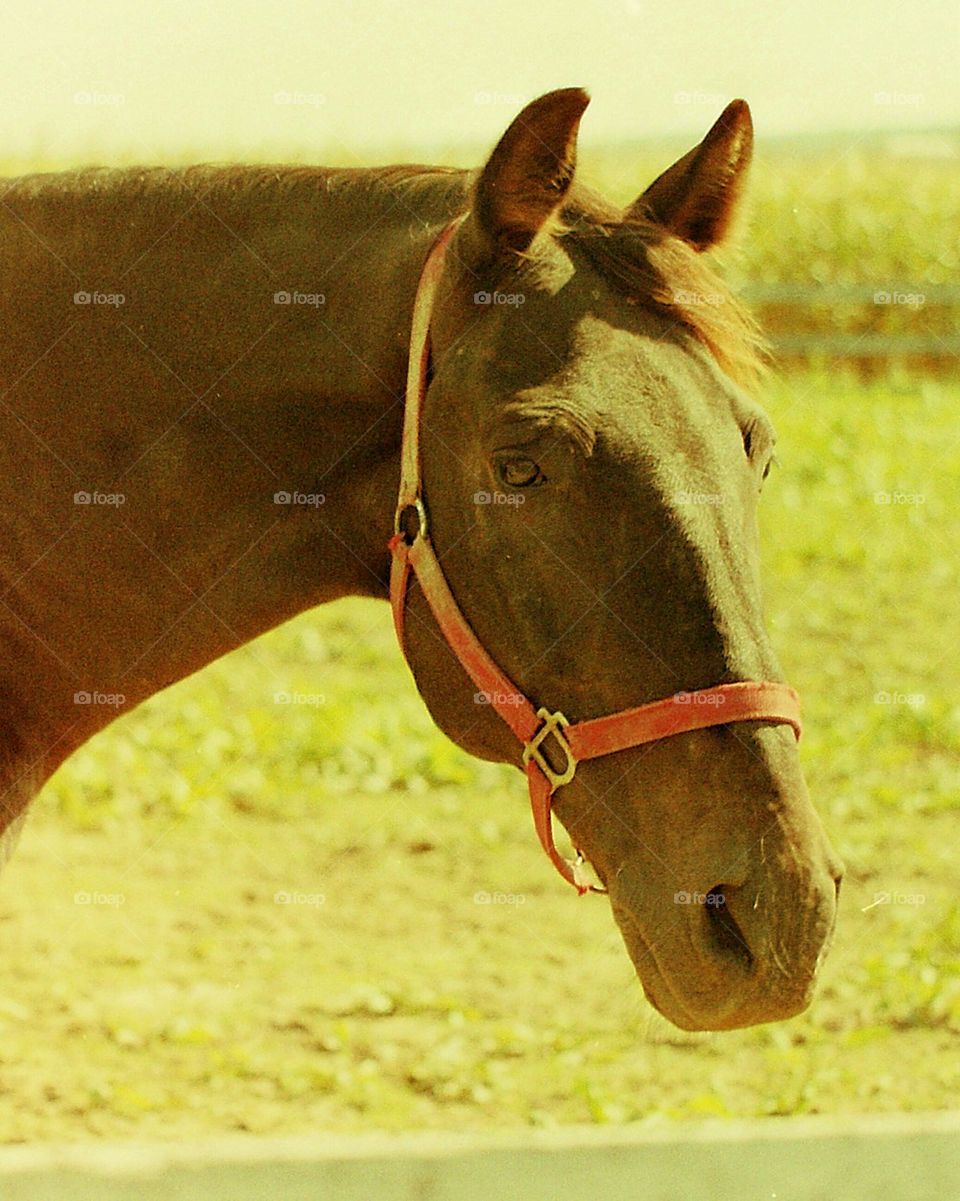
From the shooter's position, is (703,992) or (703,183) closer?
(703,992)

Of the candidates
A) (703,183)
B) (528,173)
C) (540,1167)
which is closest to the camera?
(528,173)

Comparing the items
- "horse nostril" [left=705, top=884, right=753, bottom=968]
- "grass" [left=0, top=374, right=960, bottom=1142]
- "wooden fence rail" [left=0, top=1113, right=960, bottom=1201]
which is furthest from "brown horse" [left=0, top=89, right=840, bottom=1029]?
"wooden fence rail" [left=0, top=1113, right=960, bottom=1201]

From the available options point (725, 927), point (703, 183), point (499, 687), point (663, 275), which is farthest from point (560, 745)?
point (703, 183)

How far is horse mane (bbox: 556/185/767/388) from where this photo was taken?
85.4 inches

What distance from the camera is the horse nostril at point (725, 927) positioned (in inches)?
77.5

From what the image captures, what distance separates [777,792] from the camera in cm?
198

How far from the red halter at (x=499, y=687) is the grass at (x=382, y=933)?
49 cm

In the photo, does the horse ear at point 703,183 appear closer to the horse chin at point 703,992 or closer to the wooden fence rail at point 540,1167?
the horse chin at point 703,992

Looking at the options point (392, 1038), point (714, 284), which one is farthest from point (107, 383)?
point (392, 1038)

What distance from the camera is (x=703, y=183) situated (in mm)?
2359

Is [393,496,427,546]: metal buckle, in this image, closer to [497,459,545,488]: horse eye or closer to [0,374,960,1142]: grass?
[497,459,545,488]: horse eye

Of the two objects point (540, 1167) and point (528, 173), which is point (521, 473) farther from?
point (540, 1167)

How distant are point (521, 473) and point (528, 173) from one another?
48cm

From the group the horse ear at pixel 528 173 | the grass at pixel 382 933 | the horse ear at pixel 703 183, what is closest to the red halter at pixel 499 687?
the horse ear at pixel 528 173
